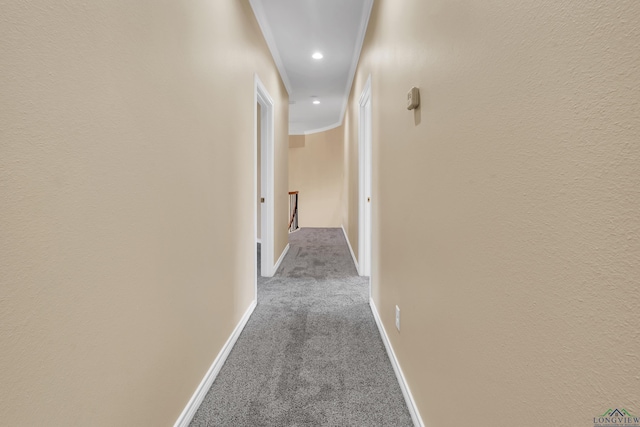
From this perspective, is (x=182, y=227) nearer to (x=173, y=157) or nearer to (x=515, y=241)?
(x=173, y=157)

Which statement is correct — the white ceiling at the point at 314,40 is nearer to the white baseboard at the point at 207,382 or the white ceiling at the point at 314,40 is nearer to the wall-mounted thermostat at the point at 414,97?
the wall-mounted thermostat at the point at 414,97

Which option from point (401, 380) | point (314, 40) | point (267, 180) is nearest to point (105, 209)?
point (401, 380)

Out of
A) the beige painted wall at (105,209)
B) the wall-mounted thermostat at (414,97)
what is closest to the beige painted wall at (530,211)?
the wall-mounted thermostat at (414,97)

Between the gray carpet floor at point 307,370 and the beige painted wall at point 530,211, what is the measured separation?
44cm

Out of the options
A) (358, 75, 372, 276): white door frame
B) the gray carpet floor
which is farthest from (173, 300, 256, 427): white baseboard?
(358, 75, 372, 276): white door frame

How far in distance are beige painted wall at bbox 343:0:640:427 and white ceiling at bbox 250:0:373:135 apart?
1.87 metres

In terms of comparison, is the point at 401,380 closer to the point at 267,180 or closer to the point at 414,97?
the point at 414,97

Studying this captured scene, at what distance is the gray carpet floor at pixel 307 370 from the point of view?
1.54 m

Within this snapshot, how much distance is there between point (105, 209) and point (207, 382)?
1181 mm

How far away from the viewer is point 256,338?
2.34 m

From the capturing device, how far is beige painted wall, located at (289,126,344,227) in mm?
8746

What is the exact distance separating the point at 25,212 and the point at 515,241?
1032 mm

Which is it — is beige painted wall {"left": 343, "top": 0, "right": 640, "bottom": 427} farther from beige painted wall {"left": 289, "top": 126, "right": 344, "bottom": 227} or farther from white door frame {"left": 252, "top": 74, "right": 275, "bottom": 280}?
beige painted wall {"left": 289, "top": 126, "right": 344, "bottom": 227}

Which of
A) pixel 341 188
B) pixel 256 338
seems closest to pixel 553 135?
Answer: pixel 256 338
